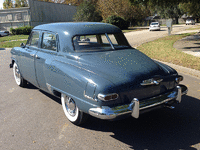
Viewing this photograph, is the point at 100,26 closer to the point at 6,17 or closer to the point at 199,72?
the point at 199,72

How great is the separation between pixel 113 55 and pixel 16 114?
7.92 feet

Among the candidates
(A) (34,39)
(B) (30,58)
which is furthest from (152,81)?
(A) (34,39)

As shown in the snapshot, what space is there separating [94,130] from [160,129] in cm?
117

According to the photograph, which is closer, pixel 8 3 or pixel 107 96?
pixel 107 96

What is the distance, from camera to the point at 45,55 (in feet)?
14.8

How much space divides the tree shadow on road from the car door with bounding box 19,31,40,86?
1.91 m

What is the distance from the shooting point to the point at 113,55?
405 cm

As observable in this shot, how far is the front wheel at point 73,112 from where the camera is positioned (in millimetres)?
3764

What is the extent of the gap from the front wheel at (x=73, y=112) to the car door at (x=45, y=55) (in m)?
0.65

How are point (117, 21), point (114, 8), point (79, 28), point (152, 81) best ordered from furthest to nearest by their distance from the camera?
point (114, 8) → point (117, 21) → point (79, 28) → point (152, 81)

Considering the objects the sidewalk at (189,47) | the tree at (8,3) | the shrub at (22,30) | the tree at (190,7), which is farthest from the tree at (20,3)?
the sidewalk at (189,47)

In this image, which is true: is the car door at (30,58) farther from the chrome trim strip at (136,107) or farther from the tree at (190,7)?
the tree at (190,7)

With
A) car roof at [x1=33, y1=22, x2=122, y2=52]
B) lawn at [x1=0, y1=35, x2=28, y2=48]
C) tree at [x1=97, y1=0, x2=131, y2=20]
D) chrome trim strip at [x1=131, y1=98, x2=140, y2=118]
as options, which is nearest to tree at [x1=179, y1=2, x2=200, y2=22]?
tree at [x1=97, y1=0, x2=131, y2=20]

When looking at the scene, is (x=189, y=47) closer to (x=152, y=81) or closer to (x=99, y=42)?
(x=99, y=42)
